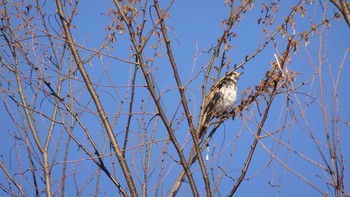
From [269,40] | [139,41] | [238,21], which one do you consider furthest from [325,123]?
[238,21]

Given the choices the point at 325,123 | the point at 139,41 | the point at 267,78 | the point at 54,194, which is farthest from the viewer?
the point at 54,194

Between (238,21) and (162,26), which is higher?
(238,21)

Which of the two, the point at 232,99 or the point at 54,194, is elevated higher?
the point at 232,99

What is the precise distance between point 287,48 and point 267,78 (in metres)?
0.39

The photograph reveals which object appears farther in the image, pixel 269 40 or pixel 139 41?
pixel 269 40

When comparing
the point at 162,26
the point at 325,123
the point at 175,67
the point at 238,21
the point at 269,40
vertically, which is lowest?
the point at 325,123

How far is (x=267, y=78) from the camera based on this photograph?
293cm

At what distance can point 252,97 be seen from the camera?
10.4 feet

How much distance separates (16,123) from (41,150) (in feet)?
1.10

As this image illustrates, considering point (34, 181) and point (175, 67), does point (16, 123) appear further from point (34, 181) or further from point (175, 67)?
point (175, 67)

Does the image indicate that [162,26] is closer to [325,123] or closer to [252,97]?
[325,123]

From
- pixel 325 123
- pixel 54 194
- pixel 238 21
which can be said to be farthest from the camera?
pixel 54 194

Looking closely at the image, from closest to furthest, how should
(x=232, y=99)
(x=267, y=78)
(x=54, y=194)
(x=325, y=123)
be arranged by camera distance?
(x=325, y=123)
(x=267, y=78)
(x=54, y=194)
(x=232, y=99)

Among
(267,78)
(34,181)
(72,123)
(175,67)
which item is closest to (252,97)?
(267,78)
